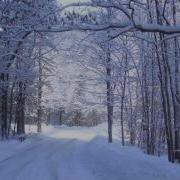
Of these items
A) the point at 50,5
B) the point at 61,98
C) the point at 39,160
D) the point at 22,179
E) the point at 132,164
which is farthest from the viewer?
the point at 61,98

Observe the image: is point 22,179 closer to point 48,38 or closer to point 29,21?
point 29,21

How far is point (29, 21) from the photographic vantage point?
12.2 m

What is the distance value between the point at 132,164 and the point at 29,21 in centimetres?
830

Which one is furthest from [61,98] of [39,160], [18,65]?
[39,160]

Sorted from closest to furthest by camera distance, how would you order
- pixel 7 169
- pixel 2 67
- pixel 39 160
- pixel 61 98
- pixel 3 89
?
pixel 7 169 → pixel 39 160 → pixel 2 67 → pixel 3 89 → pixel 61 98

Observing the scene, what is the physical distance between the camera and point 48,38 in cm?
3678

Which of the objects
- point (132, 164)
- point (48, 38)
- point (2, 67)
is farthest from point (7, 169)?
point (48, 38)

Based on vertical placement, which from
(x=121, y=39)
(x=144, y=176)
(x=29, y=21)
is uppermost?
(x=121, y=39)

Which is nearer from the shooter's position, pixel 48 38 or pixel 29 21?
pixel 29 21

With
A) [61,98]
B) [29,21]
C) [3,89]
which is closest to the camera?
[29,21]

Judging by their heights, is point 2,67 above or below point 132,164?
above

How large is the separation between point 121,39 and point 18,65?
9656 millimetres

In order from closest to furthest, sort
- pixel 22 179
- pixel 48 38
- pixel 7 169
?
pixel 22 179
pixel 7 169
pixel 48 38

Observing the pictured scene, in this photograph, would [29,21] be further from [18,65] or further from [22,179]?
[18,65]
